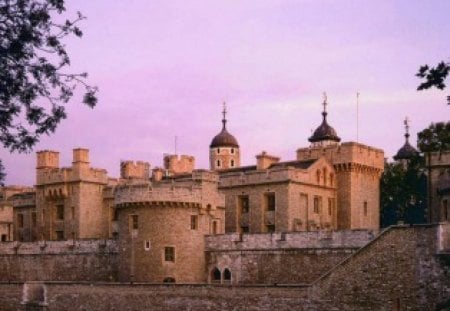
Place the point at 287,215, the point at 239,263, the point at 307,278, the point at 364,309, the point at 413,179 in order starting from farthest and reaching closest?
the point at 413,179 < the point at 287,215 < the point at 239,263 < the point at 307,278 < the point at 364,309

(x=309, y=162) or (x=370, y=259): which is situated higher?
(x=309, y=162)

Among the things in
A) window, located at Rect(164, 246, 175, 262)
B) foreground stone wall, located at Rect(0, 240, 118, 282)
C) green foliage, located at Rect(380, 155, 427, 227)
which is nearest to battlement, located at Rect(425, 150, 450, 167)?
green foliage, located at Rect(380, 155, 427, 227)

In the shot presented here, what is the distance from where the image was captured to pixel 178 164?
68.5m

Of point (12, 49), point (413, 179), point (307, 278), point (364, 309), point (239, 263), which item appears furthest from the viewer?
point (413, 179)

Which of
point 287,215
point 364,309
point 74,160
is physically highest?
point 74,160

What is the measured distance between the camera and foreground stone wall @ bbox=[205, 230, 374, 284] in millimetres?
40438

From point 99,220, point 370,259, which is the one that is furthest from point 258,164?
point 370,259

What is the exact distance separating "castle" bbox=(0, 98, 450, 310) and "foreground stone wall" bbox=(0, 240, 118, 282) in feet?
0.22

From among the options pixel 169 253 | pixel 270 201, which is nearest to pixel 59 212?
pixel 270 201

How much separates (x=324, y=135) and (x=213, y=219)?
2152cm

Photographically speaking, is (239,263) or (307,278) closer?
(307,278)

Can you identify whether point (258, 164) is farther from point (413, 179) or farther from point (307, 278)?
point (307, 278)

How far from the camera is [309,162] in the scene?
58000 millimetres

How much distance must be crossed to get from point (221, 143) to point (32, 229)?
20.3m
